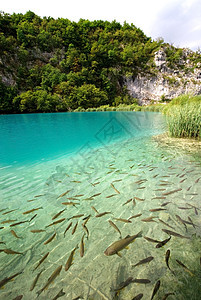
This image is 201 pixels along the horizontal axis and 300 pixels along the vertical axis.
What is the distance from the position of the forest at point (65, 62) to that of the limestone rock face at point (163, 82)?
375 cm

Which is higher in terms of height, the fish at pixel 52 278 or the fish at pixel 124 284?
the fish at pixel 124 284

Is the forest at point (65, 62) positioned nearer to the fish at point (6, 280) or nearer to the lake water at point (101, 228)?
the lake water at point (101, 228)

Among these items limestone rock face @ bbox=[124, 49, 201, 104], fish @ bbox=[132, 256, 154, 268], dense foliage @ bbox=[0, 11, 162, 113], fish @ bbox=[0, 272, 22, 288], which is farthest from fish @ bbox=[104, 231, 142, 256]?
limestone rock face @ bbox=[124, 49, 201, 104]

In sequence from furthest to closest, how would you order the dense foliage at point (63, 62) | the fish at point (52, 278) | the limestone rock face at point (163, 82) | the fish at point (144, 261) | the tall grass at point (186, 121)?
the limestone rock face at point (163, 82), the dense foliage at point (63, 62), the tall grass at point (186, 121), the fish at point (144, 261), the fish at point (52, 278)

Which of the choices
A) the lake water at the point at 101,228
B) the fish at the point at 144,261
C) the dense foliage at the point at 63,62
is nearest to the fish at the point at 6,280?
the lake water at the point at 101,228

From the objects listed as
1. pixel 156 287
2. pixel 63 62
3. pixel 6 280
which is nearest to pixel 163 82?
pixel 63 62

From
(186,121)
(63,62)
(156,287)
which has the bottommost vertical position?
(156,287)

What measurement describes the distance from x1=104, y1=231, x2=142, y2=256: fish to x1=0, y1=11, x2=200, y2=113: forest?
186 ft

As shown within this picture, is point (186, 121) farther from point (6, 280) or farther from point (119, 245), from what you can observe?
point (6, 280)

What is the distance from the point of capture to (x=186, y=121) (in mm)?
8281

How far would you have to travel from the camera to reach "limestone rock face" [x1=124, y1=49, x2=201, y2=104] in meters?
70.9

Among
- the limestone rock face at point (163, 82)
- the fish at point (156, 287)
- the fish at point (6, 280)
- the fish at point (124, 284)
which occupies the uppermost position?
the limestone rock face at point (163, 82)

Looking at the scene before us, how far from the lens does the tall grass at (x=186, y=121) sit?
7.74 meters

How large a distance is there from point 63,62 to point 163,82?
158 ft
